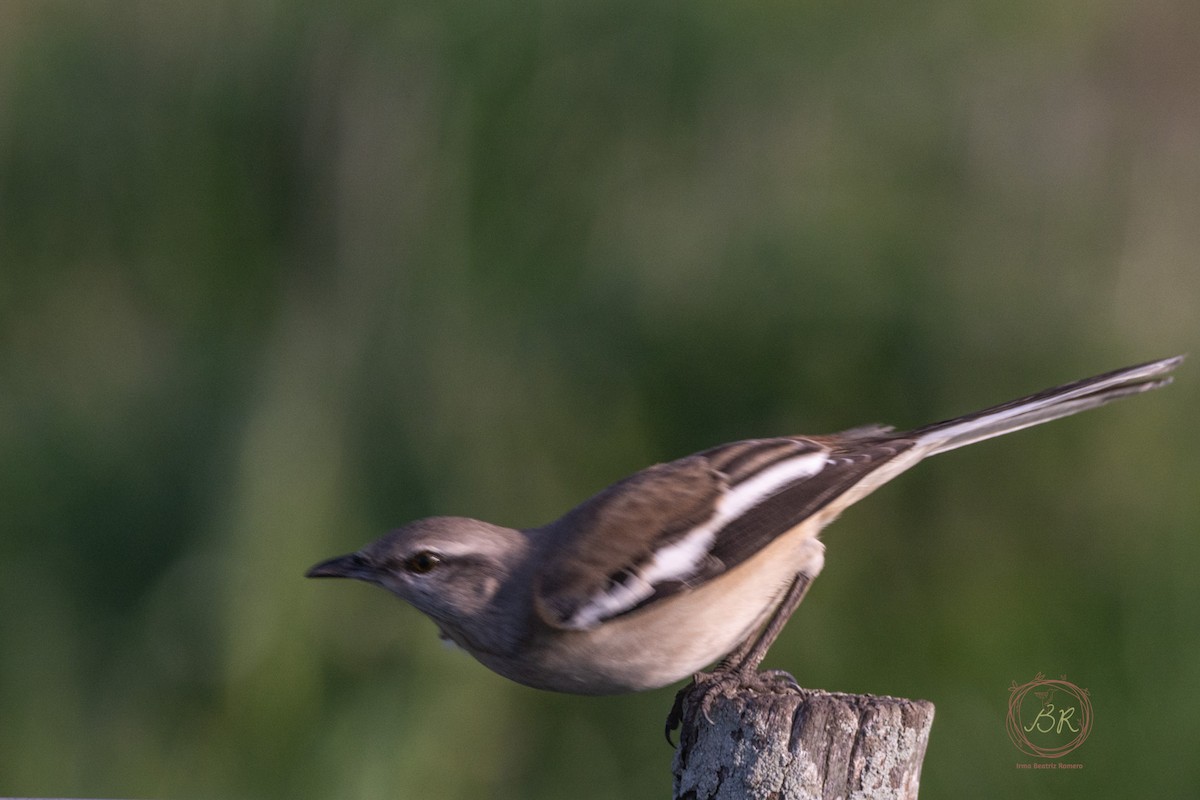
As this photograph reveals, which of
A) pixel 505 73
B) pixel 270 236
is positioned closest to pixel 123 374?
pixel 270 236

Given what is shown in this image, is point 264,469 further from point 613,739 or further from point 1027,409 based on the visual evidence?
point 1027,409

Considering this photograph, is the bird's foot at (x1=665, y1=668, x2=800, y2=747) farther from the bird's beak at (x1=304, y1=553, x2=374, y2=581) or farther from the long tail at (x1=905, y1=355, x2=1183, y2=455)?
the bird's beak at (x1=304, y1=553, x2=374, y2=581)

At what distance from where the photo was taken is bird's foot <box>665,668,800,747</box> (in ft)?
8.71

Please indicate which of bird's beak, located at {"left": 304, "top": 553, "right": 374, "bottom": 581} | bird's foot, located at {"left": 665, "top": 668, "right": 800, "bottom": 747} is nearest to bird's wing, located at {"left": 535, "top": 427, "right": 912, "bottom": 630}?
bird's foot, located at {"left": 665, "top": 668, "right": 800, "bottom": 747}

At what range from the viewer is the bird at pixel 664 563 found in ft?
8.75

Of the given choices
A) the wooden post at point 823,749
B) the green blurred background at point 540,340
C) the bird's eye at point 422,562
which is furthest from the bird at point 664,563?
the green blurred background at point 540,340

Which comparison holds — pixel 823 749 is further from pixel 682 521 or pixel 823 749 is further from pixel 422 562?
pixel 422 562

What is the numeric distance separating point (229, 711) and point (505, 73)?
9.53ft

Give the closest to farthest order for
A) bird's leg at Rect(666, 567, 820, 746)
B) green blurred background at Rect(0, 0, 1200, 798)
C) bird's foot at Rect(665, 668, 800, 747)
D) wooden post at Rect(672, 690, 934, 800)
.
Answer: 1. wooden post at Rect(672, 690, 934, 800)
2. bird's foot at Rect(665, 668, 800, 747)
3. bird's leg at Rect(666, 567, 820, 746)
4. green blurred background at Rect(0, 0, 1200, 798)

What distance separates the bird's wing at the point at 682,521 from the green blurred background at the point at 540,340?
6.36ft

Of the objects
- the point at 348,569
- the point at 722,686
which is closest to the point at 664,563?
the point at 722,686

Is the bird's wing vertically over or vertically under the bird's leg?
over

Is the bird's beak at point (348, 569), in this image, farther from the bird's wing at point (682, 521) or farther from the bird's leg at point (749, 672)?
the bird's leg at point (749, 672)

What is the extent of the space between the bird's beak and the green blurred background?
6.03ft
